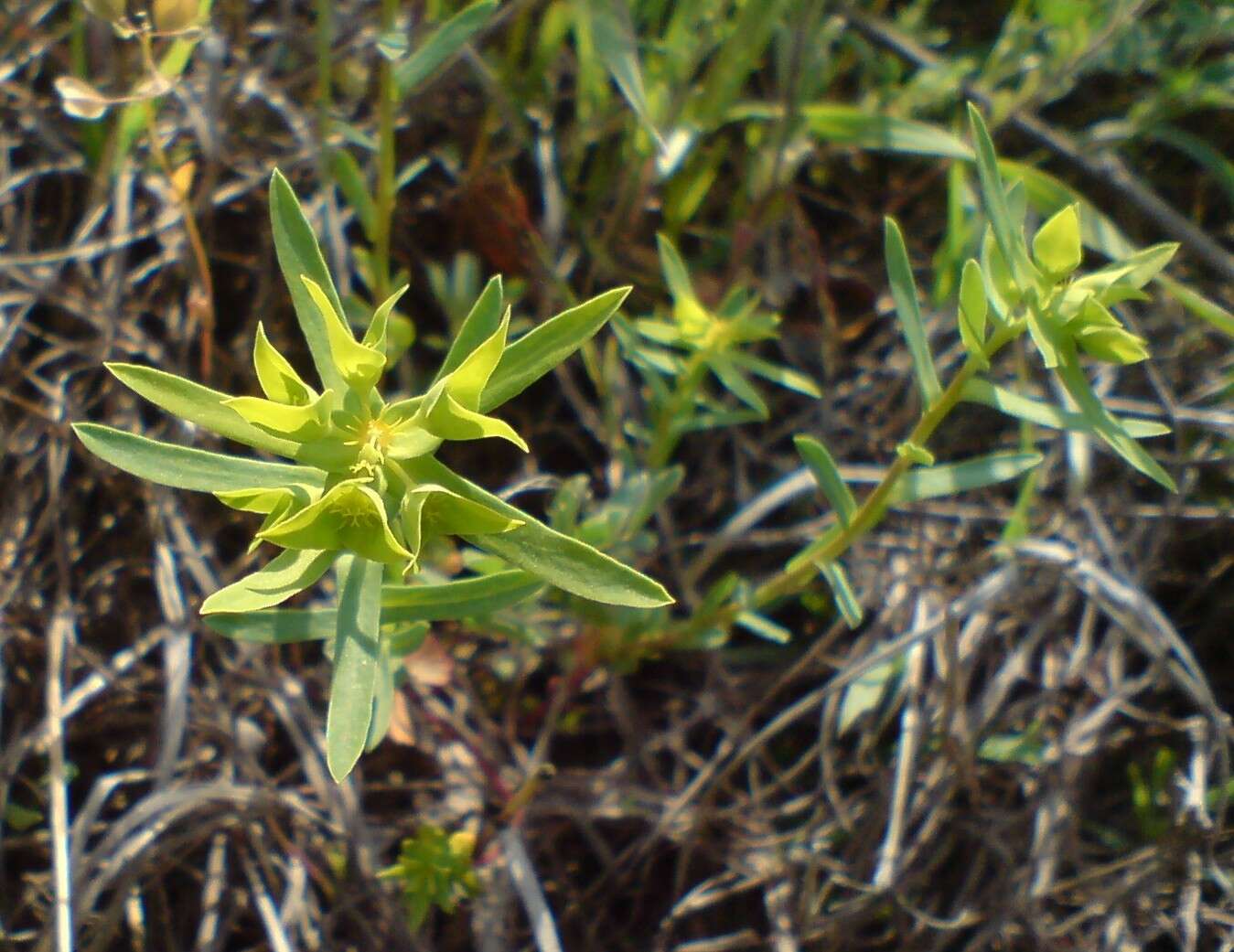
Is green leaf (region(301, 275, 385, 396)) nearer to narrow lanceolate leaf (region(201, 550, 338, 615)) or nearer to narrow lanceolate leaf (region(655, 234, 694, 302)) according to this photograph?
narrow lanceolate leaf (region(201, 550, 338, 615))

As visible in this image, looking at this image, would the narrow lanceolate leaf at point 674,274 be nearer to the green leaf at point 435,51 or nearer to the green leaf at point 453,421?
the green leaf at point 435,51

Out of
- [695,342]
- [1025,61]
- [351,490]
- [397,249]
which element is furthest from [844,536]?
[1025,61]

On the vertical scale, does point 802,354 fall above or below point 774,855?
above

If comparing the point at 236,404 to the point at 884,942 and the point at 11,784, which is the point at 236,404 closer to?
the point at 11,784

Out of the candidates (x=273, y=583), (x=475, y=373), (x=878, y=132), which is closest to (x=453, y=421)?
(x=475, y=373)

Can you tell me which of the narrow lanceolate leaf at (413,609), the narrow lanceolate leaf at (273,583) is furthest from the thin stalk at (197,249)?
the narrow lanceolate leaf at (273,583)

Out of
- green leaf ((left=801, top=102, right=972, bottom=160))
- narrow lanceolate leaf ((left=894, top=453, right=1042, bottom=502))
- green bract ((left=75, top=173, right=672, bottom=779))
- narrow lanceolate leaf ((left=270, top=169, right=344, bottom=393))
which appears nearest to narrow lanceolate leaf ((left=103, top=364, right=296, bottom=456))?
green bract ((left=75, top=173, right=672, bottom=779))

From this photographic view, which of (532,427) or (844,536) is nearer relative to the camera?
(844,536)
